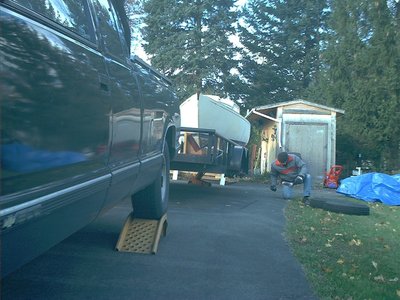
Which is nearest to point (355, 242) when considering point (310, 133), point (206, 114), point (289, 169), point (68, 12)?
point (68, 12)

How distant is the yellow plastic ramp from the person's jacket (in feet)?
22.6

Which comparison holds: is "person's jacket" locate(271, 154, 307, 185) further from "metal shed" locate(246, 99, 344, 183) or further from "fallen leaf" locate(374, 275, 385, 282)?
"metal shed" locate(246, 99, 344, 183)

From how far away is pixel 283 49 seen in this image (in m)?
40.6

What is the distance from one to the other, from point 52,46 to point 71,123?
408 millimetres

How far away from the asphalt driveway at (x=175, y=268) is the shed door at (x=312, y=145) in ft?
44.6

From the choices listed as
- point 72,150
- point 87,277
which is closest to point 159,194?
point 87,277

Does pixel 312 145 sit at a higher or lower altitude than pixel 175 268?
higher

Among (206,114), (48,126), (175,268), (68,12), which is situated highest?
(68,12)

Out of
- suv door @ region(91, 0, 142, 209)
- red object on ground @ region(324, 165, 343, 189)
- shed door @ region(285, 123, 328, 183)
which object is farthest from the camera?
shed door @ region(285, 123, 328, 183)

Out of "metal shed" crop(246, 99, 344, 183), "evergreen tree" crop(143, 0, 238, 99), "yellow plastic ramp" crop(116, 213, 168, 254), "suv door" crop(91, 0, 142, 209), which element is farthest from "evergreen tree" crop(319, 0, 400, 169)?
"suv door" crop(91, 0, 142, 209)

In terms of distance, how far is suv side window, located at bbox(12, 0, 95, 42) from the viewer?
8.22 ft

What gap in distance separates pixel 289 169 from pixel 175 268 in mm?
7862

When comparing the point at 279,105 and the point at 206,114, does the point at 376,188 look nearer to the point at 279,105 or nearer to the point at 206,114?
the point at 206,114

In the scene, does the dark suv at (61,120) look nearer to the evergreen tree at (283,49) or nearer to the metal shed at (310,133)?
the metal shed at (310,133)
